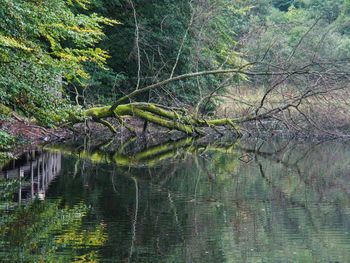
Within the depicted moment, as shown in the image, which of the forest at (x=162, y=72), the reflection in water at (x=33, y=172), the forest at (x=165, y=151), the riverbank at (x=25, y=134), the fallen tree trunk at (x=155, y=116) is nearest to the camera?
the forest at (x=165, y=151)

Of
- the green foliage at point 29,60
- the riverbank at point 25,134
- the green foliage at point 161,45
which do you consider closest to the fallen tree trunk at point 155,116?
the riverbank at point 25,134

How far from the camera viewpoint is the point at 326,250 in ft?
24.6

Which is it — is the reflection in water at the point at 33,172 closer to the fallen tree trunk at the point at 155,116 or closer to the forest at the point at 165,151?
the forest at the point at 165,151

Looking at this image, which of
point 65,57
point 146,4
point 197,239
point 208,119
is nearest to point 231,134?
point 208,119

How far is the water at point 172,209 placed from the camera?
7291 millimetres

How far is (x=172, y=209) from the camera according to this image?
980 cm

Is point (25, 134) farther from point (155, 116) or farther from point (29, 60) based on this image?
point (29, 60)

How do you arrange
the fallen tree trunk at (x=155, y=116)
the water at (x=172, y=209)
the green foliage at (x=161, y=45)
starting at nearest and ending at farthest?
the water at (x=172, y=209)
the fallen tree trunk at (x=155, y=116)
the green foliage at (x=161, y=45)

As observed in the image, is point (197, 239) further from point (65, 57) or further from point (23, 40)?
point (65, 57)

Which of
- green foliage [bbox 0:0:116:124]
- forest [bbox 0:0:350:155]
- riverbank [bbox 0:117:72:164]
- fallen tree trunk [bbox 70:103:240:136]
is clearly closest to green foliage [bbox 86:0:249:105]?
forest [bbox 0:0:350:155]

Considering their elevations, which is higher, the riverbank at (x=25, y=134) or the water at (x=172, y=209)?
the riverbank at (x=25, y=134)

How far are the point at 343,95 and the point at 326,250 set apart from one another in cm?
1392

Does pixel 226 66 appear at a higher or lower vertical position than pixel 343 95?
higher

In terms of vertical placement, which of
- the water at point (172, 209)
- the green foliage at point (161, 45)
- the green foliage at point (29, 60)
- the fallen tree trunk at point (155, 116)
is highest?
the green foliage at point (161, 45)
